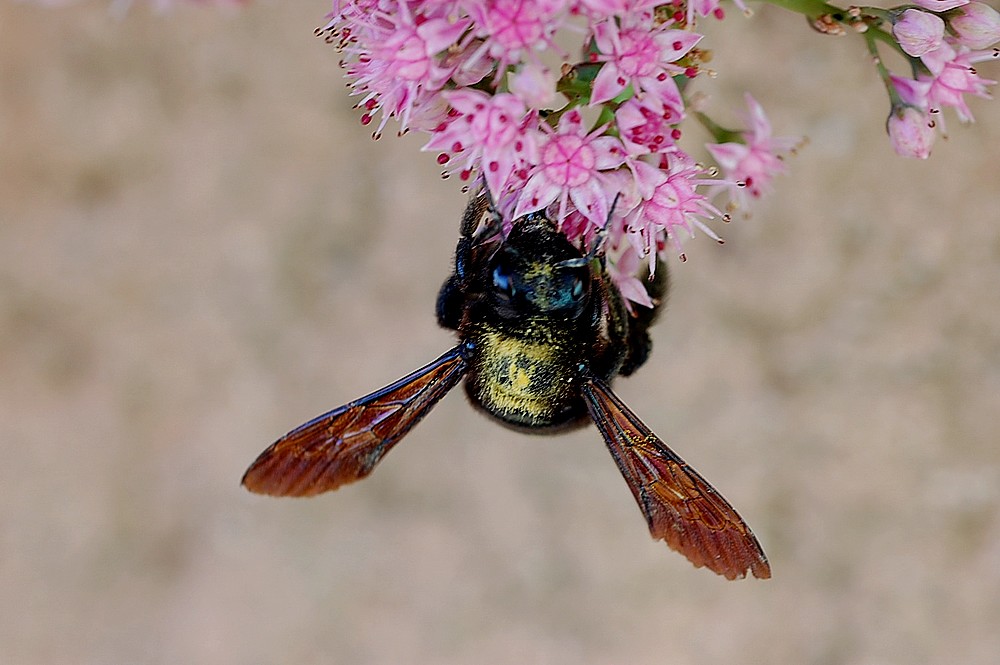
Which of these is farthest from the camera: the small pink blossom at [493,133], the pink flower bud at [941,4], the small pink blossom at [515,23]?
the pink flower bud at [941,4]

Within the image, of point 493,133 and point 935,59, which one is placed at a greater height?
point 493,133

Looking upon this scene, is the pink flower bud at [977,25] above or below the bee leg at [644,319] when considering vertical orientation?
above

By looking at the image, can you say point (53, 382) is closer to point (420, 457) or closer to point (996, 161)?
point (420, 457)

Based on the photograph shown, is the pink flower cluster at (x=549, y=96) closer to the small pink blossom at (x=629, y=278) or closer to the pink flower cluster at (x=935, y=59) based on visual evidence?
the small pink blossom at (x=629, y=278)

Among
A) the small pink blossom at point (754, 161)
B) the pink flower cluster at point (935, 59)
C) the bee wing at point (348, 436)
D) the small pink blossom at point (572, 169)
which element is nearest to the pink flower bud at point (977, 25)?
the pink flower cluster at point (935, 59)

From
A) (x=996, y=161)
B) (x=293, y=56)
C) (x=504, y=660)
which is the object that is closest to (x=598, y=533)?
(x=504, y=660)

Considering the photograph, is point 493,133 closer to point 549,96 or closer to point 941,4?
point 549,96

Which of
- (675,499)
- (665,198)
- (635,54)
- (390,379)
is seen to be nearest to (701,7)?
(635,54)
